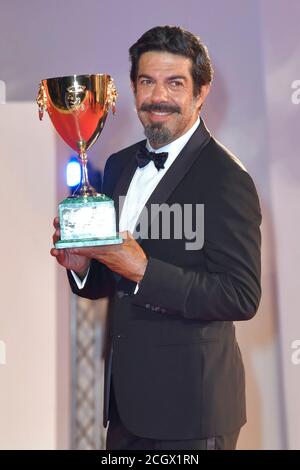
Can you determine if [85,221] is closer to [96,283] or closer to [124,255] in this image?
[124,255]

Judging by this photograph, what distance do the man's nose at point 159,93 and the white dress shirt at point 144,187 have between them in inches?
5.1

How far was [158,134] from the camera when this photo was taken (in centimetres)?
219

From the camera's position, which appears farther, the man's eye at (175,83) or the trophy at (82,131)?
the man's eye at (175,83)

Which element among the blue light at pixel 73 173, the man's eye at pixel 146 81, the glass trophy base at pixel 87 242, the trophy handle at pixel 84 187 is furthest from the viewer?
the blue light at pixel 73 173

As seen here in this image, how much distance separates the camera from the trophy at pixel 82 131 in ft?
6.59

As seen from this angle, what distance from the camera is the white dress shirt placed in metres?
2.21

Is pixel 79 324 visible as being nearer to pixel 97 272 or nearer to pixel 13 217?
pixel 13 217

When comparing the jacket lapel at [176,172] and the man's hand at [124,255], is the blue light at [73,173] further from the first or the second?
the man's hand at [124,255]

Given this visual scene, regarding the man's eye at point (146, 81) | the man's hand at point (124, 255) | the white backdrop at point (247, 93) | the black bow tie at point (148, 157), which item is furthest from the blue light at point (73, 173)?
the man's hand at point (124, 255)

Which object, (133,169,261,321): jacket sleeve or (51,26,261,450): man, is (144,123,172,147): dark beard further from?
(133,169,261,321): jacket sleeve

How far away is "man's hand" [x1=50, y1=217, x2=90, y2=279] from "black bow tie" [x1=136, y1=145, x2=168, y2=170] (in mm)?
299

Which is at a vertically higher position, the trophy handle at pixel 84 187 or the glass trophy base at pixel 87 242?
the trophy handle at pixel 84 187

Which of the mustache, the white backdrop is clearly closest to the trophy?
the mustache
